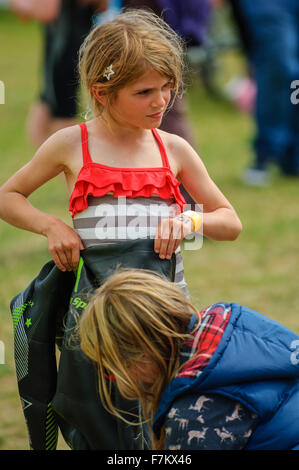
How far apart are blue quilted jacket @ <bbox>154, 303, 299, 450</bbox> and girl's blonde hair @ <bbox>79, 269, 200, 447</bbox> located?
0.07 m

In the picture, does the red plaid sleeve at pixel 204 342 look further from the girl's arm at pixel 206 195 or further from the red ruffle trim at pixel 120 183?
the red ruffle trim at pixel 120 183

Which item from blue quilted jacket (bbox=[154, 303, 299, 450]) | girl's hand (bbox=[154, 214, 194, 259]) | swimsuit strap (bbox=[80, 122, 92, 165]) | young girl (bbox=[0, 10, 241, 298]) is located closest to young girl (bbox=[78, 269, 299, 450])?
blue quilted jacket (bbox=[154, 303, 299, 450])

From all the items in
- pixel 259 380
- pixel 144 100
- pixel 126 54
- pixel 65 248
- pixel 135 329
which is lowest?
pixel 259 380

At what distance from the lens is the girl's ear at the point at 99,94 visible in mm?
2115

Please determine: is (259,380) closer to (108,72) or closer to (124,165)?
(124,165)

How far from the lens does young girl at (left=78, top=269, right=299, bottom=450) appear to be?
1.79m

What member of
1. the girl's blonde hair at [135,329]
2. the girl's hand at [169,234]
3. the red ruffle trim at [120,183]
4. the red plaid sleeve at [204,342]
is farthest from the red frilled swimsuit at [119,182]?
the red plaid sleeve at [204,342]

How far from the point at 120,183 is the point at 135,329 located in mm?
440

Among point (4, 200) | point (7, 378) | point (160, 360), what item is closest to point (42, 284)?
point (4, 200)

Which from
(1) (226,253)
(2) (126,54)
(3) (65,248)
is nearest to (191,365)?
(3) (65,248)

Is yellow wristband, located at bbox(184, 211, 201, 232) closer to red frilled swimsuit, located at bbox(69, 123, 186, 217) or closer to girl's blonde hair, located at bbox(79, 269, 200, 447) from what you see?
red frilled swimsuit, located at bbox(69, 123, 186, 217)

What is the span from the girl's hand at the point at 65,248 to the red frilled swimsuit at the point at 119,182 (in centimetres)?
7

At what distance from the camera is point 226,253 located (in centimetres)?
459

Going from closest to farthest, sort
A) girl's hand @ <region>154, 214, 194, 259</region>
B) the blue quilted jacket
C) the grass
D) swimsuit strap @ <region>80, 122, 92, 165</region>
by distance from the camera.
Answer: the blue quilted jacket, girl's hand @ <region>154, 214, 194, 259</region>, swimsuit strap @ <region>80, 122, 92, 165</region>, the grass
